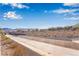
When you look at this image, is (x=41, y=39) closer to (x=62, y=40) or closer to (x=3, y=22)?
(x=62, y=40)

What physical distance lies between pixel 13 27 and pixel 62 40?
15.6 inches

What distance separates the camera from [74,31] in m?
1.37

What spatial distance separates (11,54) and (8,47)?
0.20ft

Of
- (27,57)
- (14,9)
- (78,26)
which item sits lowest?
(27,57)

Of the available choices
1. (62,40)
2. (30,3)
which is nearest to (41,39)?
(62,40)

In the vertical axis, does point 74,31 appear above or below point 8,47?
above

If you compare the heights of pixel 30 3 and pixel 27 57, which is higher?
pixel 30 3

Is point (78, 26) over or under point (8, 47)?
over

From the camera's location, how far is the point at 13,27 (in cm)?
140

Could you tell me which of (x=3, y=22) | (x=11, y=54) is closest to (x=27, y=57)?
(x=11, y=54)

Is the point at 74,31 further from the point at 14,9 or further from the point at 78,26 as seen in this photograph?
the point at 14,9

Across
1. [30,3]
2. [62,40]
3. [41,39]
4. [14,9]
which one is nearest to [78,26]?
[62,40]

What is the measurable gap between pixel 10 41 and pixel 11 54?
103 mm

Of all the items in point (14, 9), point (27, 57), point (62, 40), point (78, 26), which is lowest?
point (27, 57)
